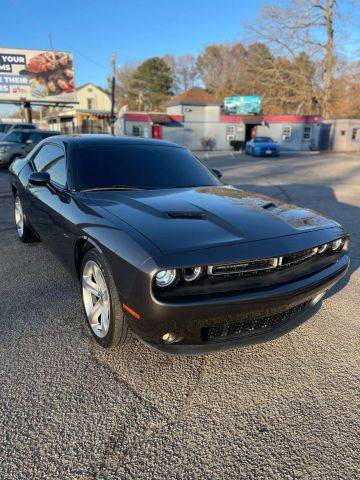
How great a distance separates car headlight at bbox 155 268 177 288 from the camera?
2.09 metres

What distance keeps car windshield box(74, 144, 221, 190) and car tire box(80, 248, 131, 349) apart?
33.6 inches

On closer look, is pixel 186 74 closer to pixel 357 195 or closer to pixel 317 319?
pixel 357 195

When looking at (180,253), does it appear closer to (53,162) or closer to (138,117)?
(53,162)

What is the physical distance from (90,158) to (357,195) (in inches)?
340

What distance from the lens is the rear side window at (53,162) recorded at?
142 inches

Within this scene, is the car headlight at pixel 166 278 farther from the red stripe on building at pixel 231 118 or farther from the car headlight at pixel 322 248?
the red stripe on building at pixel 231 118

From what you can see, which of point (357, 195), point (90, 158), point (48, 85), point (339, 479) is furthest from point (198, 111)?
point (339, 479)

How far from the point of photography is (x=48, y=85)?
32.3 m

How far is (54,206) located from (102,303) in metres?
1.25

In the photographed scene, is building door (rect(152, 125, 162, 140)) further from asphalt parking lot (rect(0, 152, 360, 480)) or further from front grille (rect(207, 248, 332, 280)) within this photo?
front grille (rect(207, 248, 332, 280))

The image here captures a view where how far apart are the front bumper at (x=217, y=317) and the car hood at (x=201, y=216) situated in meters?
0.33

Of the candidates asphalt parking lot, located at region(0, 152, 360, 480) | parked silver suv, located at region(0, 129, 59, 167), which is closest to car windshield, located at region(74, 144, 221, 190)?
asphalt parking lot, located at region(0, 152, 360, 480)

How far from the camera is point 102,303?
2.70 meters

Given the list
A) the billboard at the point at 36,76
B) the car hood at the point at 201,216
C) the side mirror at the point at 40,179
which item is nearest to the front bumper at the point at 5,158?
the side mirror at the point at 40,179
